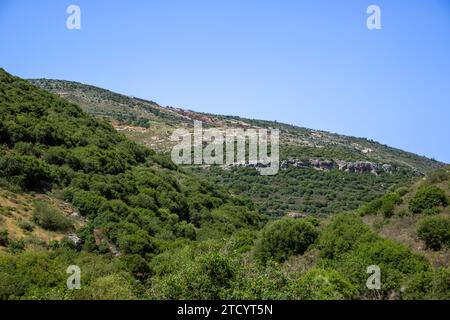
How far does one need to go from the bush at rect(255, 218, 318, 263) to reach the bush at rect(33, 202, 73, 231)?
12168 millimetres

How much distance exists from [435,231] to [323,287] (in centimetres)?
977

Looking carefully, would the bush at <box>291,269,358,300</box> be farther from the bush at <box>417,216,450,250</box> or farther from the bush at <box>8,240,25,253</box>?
the bush at <box>8,240,25,253</box>

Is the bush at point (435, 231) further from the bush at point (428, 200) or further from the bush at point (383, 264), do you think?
the bush at point (428, 200)

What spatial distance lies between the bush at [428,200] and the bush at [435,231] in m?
2.70

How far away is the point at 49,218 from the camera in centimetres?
2880

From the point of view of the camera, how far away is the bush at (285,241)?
29.2 metres

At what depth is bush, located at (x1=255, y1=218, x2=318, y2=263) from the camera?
95.7 ft

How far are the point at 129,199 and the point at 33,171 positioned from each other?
9.78 meters

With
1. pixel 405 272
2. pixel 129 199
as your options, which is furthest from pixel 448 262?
pixel 129 199

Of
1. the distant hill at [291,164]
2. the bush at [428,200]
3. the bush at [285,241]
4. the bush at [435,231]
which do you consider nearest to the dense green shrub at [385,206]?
the bush at [428,200]

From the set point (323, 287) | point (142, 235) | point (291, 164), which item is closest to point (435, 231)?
point (323, 287)

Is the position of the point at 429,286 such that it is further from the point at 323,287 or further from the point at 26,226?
the point at 26,226

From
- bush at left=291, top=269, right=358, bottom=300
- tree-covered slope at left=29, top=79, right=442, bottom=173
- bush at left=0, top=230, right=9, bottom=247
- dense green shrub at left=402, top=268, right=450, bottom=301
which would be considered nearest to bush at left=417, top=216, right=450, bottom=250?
dense green shrub at left=402, top=268, right=450, bottom=301
